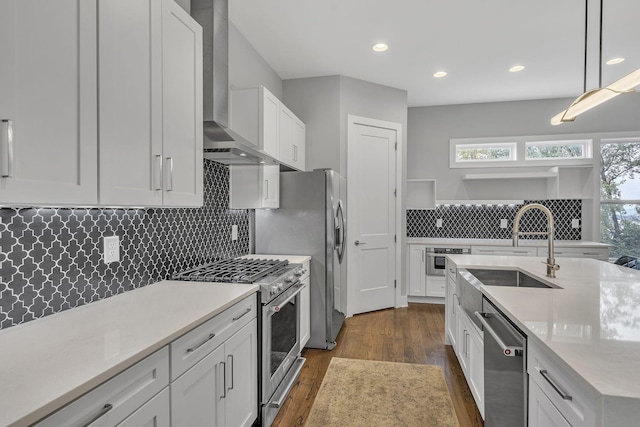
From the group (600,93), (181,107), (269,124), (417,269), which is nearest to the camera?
(181,107)

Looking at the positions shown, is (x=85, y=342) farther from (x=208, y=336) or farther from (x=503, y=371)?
(x=503, y=371)

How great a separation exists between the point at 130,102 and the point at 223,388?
1364 mm

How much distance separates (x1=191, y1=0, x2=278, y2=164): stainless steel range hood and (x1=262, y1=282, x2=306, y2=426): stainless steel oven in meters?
1.03

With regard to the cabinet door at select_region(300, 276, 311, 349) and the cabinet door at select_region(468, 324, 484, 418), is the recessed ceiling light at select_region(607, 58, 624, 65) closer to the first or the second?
the cabinet door at select_region(468, 324, 484, 418)

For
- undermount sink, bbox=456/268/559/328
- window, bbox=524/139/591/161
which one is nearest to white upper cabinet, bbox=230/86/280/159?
undermount sink, bbox=456/268/559/328

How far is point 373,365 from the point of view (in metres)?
2.84

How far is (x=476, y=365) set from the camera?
2.07 m

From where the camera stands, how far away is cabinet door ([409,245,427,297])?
15.5 ft

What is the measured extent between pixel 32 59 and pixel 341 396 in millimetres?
2474

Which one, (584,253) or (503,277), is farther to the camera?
(584,253)

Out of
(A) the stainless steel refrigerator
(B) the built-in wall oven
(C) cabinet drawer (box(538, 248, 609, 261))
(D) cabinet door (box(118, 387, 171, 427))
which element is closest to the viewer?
(D) cabinet door (box(118, 387, 171, 427))

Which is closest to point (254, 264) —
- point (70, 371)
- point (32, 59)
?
point (70, 371)

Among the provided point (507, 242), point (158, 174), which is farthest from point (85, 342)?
point (507, 242)

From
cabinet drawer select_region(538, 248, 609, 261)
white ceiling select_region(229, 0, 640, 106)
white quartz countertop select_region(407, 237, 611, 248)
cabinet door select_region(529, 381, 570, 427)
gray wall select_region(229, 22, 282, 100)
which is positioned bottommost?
cabinet door select_region(529, 381, 570, 427)
